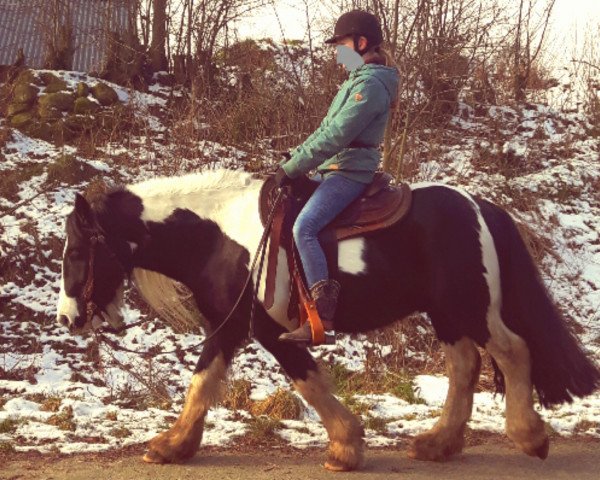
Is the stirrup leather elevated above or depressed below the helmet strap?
below

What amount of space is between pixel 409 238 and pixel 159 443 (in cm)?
202

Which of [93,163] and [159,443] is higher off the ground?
[93,163]

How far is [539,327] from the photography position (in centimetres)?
483

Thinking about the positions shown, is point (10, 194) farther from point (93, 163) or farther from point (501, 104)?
point (501, 104)

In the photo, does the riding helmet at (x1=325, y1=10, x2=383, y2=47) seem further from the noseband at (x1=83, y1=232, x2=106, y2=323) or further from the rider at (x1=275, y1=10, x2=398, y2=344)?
the noseband at (x1=83, y1=232, x2=106, y2=323)

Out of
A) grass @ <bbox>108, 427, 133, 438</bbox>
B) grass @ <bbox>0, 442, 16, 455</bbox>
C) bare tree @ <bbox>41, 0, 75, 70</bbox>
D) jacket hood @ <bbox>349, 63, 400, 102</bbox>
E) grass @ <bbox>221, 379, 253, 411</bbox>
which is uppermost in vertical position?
bare tree @ <bbox>41, 0, 75, 70</bbox>

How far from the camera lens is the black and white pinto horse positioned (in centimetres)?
471

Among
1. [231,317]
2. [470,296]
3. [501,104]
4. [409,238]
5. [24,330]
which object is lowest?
[24,330]

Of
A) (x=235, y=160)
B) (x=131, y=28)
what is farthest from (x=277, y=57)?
(x=235, y=160)

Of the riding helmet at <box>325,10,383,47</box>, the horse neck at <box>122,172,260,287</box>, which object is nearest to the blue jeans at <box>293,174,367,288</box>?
the horse neck at <box>122,172,260,287</box>

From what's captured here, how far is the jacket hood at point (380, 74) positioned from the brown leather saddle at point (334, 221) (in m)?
0.64

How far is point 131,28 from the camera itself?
49.1 feet

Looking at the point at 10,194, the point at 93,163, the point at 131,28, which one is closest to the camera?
the point at 10,194

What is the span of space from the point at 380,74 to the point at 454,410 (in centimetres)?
220
